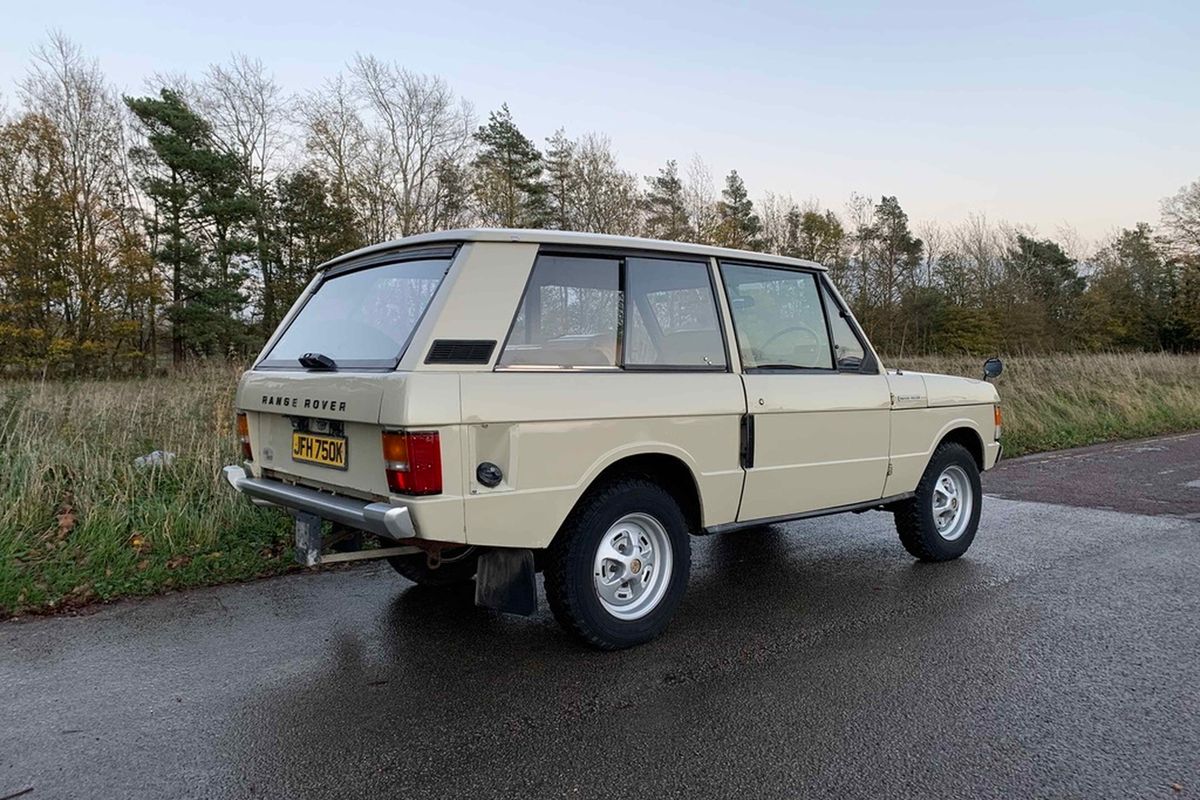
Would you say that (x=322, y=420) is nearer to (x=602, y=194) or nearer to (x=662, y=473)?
(x=662, y=473)

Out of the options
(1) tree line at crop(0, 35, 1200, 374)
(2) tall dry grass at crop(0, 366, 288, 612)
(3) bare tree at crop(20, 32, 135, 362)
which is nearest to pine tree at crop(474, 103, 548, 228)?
(1) tree line at crop(0, 35, 1200, 374)

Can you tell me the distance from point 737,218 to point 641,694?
36.6 m

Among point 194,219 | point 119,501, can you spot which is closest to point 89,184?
point 194,219

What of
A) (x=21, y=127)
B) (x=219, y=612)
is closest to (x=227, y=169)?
(x=21, y=127)

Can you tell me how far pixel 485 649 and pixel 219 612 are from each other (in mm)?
1656

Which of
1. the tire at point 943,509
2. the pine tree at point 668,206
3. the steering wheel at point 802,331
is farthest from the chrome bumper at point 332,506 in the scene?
the pine tree at point 668,206

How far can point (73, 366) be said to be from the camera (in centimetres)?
2397

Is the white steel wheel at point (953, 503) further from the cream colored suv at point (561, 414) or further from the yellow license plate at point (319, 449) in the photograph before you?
the yellow license plate at point (319, 449)

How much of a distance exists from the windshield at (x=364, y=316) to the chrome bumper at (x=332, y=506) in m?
0.61

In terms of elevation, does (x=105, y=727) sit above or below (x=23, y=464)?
below

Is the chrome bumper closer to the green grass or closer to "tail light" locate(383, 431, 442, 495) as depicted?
"tail light" locate(383, 431, 442, 495)

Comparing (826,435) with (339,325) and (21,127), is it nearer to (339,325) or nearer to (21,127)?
(339,325)

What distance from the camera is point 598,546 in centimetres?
338

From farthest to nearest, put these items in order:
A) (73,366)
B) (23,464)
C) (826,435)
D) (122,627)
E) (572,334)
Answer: (73,366) < (23,464) < (826,435) < (122,627) < (572,334)
